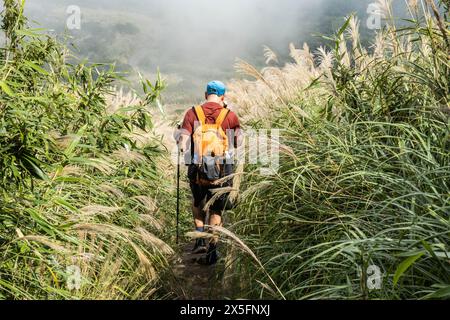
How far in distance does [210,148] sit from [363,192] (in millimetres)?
1834

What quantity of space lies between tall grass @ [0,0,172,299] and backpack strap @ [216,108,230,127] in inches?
29.3

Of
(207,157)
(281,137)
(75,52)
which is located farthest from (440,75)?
(75,52)

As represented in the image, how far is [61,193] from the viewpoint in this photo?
3.52 metres

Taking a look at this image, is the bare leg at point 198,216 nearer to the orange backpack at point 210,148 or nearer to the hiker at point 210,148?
the hiker at point 210,148

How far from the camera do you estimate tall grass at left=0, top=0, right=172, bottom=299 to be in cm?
263

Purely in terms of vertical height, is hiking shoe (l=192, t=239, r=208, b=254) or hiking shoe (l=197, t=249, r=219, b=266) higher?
hiking shoe (l=192, t=239, r=208, b=254)

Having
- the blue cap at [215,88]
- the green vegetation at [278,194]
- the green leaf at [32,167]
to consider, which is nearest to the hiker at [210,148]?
the blue cap at [215,88]

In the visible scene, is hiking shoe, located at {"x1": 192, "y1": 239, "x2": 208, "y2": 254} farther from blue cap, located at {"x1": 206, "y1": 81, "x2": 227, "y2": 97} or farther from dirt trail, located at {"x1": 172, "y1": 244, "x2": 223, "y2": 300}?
blue cap, located at {"x1": 206, "y1": 81, "x2": 227, "y2": 97}

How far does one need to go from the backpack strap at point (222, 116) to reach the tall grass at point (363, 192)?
0.66 m

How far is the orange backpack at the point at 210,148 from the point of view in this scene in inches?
183

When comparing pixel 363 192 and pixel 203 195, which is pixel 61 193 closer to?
pixel 203 195

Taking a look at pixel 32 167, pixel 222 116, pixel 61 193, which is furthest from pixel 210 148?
pixel 32 167

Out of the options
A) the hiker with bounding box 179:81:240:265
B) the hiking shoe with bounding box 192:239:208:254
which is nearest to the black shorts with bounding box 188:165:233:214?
the hiker with bounding box 179:81:240:265
